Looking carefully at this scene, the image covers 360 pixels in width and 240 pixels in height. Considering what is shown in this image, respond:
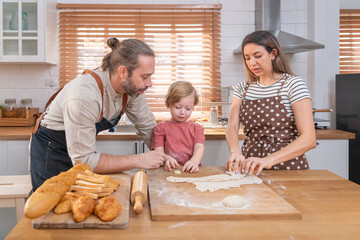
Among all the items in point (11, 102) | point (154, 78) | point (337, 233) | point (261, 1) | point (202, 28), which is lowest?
point (337, 233)

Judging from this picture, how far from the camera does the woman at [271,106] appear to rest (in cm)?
170

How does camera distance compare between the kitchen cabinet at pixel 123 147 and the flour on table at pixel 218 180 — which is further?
the kitchen cabinet at pixel 123 147

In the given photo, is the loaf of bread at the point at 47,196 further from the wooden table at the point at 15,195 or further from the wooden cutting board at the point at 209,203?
the wooden table at the point at 15,195

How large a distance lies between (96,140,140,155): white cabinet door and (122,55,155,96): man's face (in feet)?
3.93

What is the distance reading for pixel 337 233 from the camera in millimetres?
901

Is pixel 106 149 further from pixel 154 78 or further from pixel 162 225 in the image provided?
pixel 162 225

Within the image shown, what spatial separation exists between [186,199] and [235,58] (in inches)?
99.8

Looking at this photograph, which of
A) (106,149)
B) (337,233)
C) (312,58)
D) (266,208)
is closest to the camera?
(337,233)

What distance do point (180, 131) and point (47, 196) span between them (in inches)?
45.8

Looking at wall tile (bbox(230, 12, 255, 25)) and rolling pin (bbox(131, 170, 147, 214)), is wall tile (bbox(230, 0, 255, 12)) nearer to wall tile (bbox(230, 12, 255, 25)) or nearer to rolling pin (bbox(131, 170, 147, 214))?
wall tile (bbox(230, 12, 255, 25))

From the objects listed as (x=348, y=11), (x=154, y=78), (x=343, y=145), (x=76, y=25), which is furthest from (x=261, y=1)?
(x=76, y=25)

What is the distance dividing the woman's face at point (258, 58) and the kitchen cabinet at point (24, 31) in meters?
2.00

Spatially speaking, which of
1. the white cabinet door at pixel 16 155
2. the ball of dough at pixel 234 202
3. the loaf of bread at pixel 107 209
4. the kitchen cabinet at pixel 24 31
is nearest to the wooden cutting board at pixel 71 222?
the loaf of bread at pixel 107 209

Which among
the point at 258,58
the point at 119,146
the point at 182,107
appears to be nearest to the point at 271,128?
the point at 258,58
